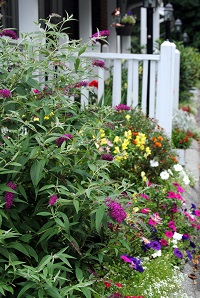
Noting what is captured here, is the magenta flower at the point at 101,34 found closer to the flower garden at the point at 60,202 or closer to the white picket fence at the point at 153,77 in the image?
the flower garden at the point at 60,202

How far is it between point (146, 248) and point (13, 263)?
203 centimetres

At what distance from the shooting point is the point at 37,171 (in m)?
3.32

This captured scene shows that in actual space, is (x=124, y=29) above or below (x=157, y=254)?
above

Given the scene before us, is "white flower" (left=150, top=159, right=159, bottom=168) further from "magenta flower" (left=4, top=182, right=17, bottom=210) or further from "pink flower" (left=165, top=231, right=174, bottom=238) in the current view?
"magenta flower" (left=4, top=182, right=17, bottom=210)

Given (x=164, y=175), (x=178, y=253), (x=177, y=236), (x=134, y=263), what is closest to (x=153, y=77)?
(x=164, y=175)

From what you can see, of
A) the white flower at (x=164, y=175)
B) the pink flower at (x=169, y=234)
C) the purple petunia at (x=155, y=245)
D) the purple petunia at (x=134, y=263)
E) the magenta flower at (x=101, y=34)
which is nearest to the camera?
the magenta flower at (x=101, y=34)

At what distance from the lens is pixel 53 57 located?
13.6ft

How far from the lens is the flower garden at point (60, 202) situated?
10.9 feet

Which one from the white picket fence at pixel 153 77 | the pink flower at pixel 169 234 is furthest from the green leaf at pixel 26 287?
the white picket fence at pixel 153 77

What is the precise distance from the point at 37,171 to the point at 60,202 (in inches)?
8.1

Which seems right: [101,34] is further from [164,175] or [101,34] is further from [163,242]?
[164,175]

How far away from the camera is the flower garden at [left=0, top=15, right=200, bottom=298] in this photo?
130 inches

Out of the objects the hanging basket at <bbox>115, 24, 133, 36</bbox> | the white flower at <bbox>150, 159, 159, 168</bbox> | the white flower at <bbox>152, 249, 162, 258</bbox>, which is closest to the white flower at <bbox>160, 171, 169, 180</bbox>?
the white flower at <bbox>150, 159, 159, 168</bbox>

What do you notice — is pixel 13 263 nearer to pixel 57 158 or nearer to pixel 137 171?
Result: pixel 57 158
